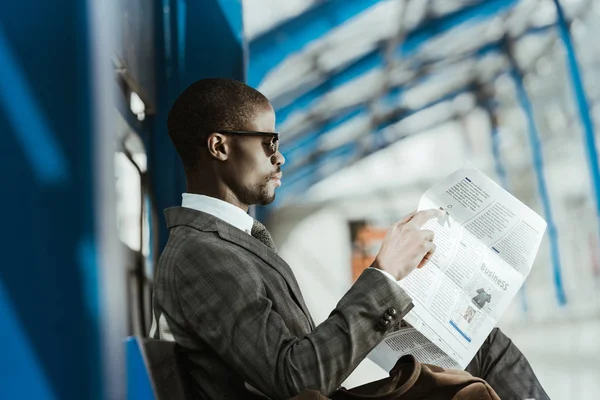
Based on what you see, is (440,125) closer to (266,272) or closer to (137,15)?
(137,15)

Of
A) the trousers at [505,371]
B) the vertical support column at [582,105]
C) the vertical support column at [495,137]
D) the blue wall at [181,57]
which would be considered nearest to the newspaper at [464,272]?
the trousers at [505,371]

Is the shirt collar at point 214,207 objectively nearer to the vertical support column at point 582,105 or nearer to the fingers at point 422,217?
the fingers at point 422,217

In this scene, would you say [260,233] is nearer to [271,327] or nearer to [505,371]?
[271,327]

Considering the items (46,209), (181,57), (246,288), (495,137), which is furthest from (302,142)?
(46,209)

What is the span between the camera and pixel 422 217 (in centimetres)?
137

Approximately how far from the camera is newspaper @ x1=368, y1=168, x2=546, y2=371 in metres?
1.31

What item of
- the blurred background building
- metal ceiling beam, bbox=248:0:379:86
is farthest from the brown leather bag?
metal ceiling beam, bbox=248:0:379:86

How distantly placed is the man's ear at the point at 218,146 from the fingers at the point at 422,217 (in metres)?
0.39

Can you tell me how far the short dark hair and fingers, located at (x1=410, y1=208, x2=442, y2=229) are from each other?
1.27 feet

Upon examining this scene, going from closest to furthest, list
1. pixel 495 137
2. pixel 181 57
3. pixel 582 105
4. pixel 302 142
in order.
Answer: pixel 181 57, pixel 302 142, pixel 582 105, pixel 495 137

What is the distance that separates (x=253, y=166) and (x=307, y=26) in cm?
143

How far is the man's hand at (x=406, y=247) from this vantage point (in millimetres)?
1235

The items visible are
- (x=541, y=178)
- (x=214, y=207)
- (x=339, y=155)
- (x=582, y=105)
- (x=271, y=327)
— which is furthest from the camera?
(x=541, y=178)

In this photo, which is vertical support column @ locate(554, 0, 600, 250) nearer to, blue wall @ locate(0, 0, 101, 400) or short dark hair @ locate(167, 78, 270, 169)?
short dark hair @ locate(167, 78, 270, 169)
